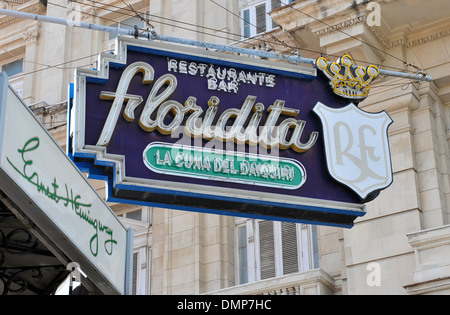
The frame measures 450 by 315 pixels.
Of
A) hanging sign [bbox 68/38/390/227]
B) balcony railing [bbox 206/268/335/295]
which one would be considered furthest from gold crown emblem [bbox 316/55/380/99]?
balcony railing [bbox 206/268/335/295]

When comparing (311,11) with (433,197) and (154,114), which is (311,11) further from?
(154,114)

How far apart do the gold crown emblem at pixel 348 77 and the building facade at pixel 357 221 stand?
335 centimetres

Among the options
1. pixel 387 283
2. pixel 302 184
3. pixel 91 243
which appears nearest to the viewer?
pixel 91 243

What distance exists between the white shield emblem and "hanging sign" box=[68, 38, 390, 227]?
29mm

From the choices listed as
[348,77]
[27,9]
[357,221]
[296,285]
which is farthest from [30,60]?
[348,77]

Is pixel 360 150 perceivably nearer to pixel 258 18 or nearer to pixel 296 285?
pixel 296 285

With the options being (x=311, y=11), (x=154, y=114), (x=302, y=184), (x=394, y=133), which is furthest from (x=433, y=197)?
(x=154, y=114)

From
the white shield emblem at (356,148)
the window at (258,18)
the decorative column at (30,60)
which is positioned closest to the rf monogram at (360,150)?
the white shield emblem at (356,148)

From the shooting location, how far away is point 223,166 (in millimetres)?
11047

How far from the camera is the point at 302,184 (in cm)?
→ 1138

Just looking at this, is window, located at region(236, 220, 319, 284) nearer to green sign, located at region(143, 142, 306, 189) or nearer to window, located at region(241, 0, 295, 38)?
window, located at region(241, 0, 295, 38)

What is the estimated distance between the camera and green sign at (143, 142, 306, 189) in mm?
10836
